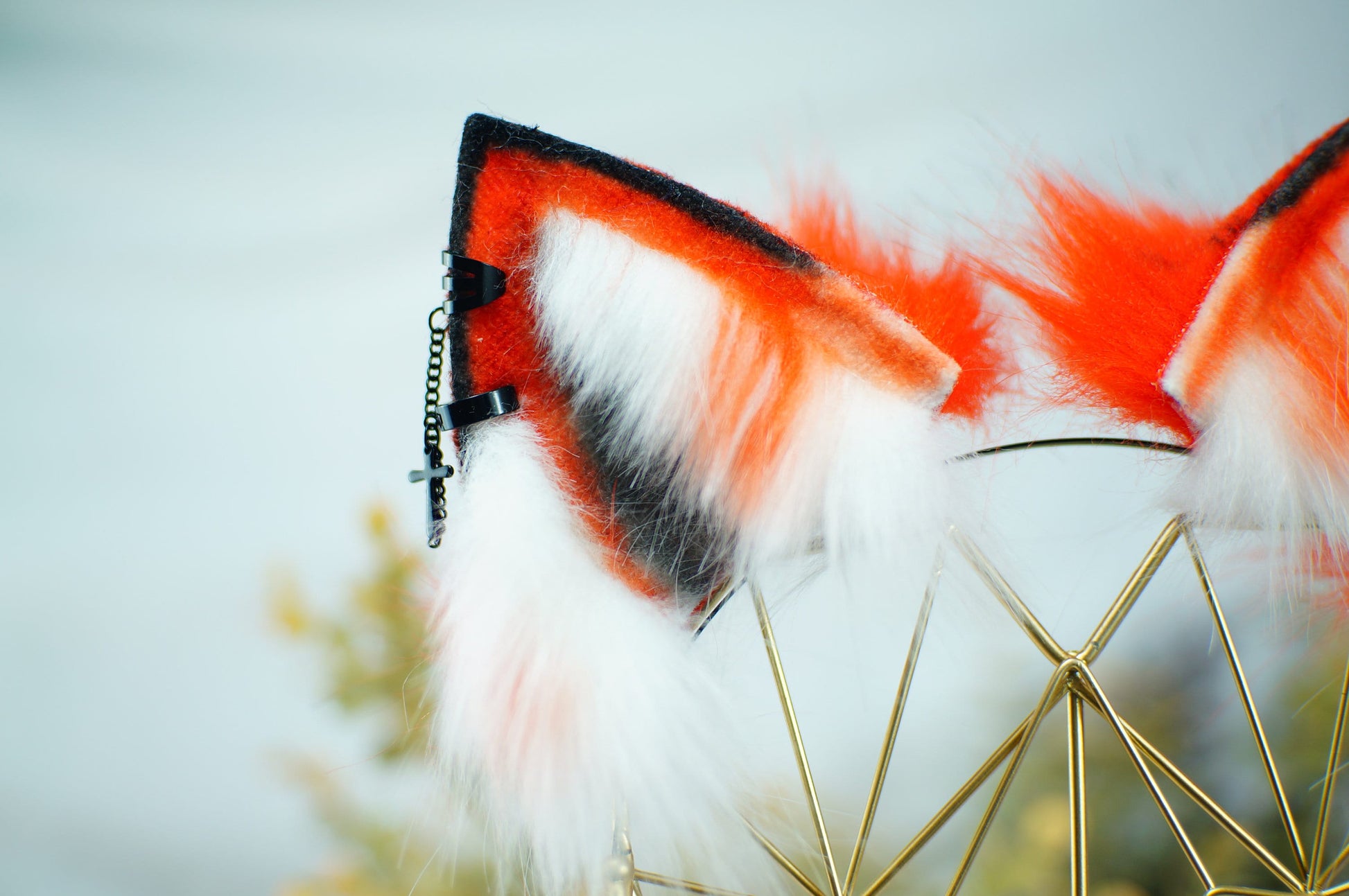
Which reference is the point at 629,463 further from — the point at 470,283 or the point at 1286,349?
the point at 1286,349

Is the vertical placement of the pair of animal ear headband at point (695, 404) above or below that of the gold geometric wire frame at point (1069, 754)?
above

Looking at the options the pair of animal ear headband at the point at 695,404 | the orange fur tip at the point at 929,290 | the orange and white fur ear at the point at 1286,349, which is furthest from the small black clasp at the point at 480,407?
the orange and white fur ear at the point at 1286,349

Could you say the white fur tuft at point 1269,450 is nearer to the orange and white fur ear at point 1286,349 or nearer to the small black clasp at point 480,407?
the orange and white fur ear at point 1286,349

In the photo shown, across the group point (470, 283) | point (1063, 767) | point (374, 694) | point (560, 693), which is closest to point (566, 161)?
point (470, 283)

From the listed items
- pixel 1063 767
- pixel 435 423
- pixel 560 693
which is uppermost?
pixel 435 423

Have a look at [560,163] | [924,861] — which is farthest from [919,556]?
[924,861]

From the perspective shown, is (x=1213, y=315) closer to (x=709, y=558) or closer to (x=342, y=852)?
(x=709, y=558)
